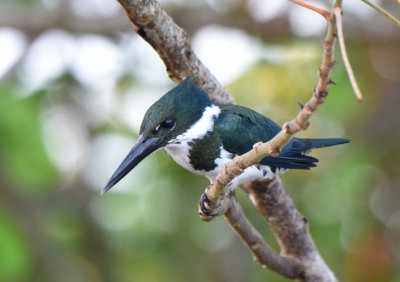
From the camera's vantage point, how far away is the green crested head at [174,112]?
2826 mm

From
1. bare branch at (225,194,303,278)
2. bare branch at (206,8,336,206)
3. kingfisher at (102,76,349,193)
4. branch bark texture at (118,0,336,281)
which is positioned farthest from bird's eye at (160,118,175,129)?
bare branch at (206,8,336,206)

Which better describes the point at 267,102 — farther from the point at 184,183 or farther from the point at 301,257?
the point at 301,257

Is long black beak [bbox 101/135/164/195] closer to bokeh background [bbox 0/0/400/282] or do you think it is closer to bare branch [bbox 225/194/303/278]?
bare branch [bbox 225/194/303/278]

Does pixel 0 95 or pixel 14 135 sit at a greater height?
pixel 0 95

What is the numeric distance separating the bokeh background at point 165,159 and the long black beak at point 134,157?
2028 mm

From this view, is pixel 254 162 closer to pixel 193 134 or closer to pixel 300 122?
pixel 300 122

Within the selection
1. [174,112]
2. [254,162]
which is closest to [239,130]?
[174,112]

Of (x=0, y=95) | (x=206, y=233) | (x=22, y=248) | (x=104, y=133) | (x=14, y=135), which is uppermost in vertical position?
(x=0, y=95)

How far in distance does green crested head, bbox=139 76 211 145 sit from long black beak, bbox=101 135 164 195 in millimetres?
25

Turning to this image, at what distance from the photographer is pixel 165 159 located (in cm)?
518

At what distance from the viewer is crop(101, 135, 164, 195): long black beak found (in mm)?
2777

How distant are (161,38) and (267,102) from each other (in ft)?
9.18

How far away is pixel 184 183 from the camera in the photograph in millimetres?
5324

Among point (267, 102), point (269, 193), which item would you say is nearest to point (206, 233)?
point (267, 102)
